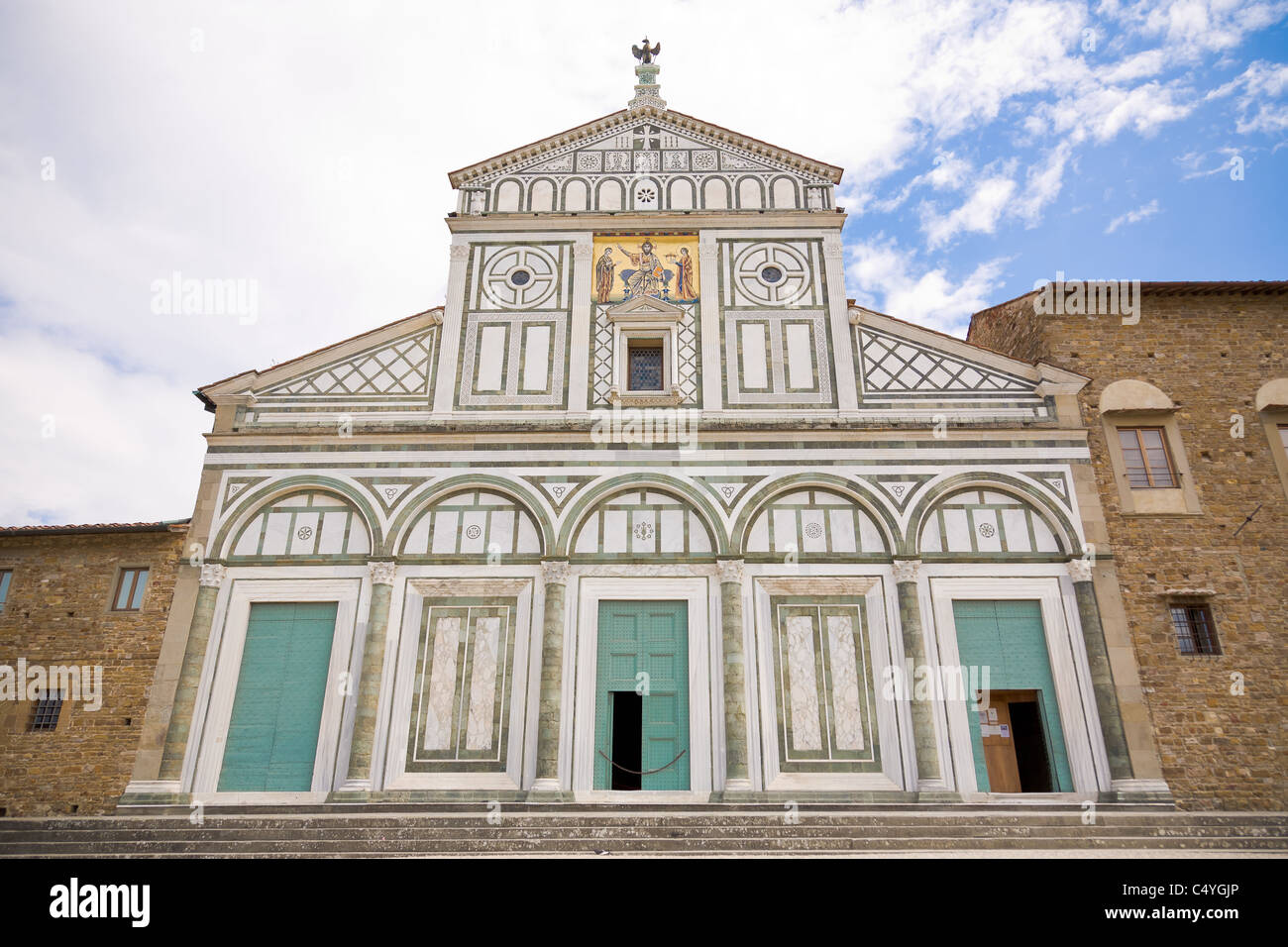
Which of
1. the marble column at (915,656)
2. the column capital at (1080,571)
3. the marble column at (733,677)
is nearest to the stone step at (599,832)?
the marble column at (733,677)

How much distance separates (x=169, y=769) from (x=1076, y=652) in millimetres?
14698

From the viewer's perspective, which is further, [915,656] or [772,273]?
[772,273]

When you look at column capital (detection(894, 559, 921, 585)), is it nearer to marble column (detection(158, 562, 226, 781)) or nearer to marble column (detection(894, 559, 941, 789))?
marble column (detection(894, 559, 941, 789))

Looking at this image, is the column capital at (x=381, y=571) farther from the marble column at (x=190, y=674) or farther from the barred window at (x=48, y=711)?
the barred window at (x=48, y=711)

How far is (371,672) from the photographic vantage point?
559 inches

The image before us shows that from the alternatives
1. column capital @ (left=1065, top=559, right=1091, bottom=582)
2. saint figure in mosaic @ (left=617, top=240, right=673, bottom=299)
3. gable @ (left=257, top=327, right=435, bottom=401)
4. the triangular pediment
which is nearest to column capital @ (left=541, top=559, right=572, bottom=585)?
gable @ (left=257, top=327, right=435, bottom=401)

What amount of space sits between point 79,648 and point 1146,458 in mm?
19023

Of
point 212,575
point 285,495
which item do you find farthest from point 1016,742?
point 212,575

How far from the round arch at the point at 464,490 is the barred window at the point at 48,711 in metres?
5.78

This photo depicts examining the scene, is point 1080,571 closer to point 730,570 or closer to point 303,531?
point 730,570

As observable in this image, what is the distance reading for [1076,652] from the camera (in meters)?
14.3
